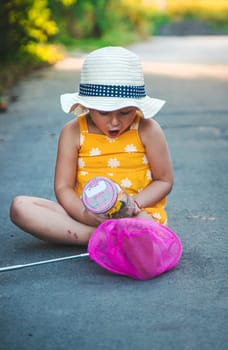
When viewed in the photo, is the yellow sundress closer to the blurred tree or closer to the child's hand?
the child's hand

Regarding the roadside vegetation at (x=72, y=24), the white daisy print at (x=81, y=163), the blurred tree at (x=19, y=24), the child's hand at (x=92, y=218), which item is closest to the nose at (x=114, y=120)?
the white daisy print at (x=81, y=163)

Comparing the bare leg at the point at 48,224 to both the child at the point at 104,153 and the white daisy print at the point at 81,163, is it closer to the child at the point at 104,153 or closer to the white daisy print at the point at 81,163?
the child at the point at 104,153

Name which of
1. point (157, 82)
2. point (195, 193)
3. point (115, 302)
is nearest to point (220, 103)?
point (157, 82)

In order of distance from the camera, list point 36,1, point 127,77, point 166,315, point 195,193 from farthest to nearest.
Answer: point 36,1, point 195,193, point 127,77, point 166,315

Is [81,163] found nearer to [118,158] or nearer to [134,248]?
[118,158]

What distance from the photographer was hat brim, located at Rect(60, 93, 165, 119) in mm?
3906

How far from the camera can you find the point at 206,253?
4008 millimetres

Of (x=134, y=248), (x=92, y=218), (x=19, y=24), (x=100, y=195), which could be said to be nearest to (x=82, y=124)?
(x=92, y=218)

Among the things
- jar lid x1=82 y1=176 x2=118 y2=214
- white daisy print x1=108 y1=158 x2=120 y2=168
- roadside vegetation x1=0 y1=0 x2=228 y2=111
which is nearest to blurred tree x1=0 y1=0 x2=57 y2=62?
roadside vegetation x1=0 y1=0 x2=228 y2=111

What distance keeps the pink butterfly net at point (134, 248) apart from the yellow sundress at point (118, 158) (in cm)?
42

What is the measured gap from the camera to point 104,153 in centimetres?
416

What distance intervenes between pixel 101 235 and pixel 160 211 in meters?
0.49

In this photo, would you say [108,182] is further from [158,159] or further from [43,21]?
[43,21]

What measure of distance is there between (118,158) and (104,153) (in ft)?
0.23
